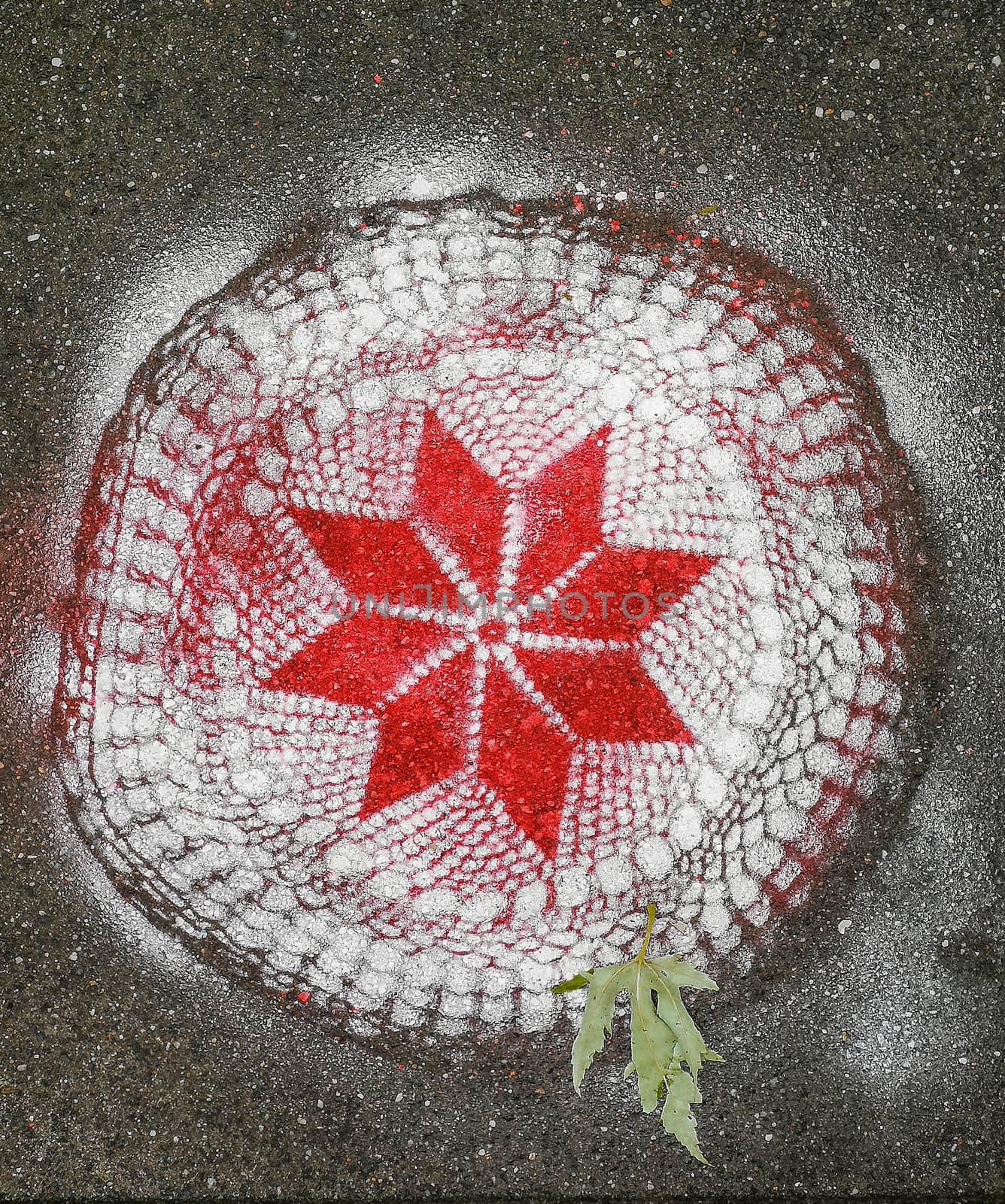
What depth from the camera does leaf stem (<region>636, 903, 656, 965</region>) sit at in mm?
1198

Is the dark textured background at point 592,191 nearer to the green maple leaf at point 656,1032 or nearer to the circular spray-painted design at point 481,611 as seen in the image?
the circular spray-painted design at point 481,611

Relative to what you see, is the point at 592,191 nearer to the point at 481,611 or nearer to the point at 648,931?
the point at 481,611

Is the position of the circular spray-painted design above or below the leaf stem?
above

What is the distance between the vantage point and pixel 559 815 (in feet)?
4.25


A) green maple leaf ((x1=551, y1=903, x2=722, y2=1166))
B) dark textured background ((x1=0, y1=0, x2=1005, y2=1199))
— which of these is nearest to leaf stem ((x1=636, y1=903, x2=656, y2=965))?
green maple leaf ((x1=551, y1=903, x2=722, y2=1166))

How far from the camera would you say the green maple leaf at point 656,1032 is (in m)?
1.17

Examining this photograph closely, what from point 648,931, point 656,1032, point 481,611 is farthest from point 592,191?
point 656,1032

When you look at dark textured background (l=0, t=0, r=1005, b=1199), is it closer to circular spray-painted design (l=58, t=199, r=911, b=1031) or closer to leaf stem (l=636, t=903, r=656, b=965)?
circular spray-painted design (l=58, t=199, r=911, b=1031)

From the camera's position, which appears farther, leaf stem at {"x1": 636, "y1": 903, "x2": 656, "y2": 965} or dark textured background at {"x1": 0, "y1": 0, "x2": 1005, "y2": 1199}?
dark textured background at {"x1": 0, "y1": 0, "x2": 1005, "y2": 1199}

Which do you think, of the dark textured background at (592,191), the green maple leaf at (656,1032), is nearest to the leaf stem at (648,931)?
the green maple leaf at (656,1032)

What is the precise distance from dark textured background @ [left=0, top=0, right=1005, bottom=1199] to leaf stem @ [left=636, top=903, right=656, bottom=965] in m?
0.22

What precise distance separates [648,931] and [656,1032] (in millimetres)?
140

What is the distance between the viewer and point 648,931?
4.00ft

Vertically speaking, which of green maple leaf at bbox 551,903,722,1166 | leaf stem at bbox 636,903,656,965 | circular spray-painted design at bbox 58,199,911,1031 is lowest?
green maple leaf at bbox 551,903,722,1166
